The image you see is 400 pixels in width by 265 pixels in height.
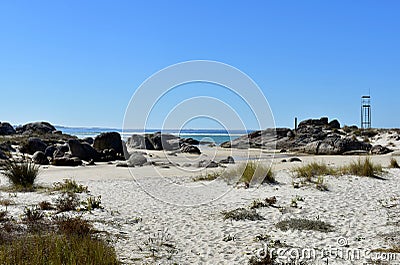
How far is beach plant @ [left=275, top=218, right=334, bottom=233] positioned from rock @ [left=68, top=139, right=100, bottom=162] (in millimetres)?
18347

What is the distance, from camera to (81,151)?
25.6 metres

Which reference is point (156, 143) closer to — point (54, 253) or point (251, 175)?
point (251, 175)

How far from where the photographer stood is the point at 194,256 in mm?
7273

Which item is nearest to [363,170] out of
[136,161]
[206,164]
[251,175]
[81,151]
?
[251,175]

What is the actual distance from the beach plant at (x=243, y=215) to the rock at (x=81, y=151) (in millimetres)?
16618

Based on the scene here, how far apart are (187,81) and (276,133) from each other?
3273 cm

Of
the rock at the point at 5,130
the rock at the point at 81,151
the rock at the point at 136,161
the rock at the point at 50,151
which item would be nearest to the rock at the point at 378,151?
the rock at the point at 136,161

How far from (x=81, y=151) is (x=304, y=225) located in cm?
1901

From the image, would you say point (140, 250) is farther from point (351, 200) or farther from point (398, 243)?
point (351, 200)

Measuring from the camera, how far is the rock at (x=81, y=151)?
83.8 feet

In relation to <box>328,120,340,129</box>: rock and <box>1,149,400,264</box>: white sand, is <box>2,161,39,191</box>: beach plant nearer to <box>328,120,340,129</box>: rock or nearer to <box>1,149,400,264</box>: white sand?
<box>1,149,400,264</box>: white sand

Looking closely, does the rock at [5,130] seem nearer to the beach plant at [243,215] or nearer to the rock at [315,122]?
the rock at [315,122]

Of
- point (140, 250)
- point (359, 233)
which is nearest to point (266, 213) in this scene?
point (359, 233)

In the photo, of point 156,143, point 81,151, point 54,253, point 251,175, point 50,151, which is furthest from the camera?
point 156,143
